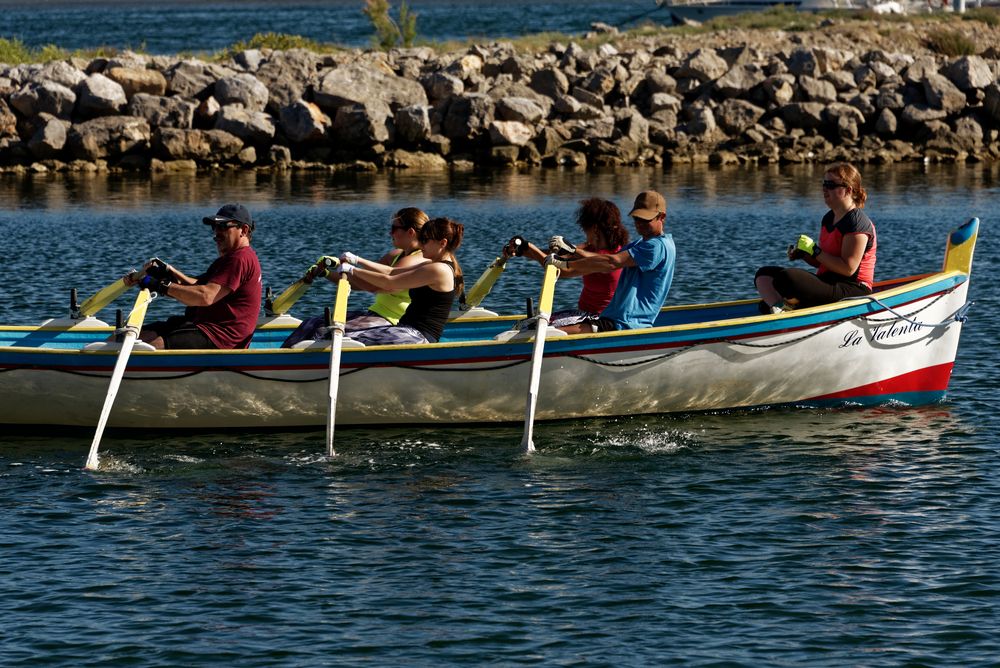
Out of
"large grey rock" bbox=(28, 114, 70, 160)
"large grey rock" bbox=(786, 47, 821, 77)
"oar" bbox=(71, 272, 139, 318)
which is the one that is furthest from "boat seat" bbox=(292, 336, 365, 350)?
"large grey rock" bbox=(786, 47, 821, 77)

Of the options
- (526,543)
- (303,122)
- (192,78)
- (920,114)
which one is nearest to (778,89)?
(920,114)

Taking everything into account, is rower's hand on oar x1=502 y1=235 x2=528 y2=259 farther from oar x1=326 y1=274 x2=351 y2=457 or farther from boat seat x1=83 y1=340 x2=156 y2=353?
boat seat x1=83 y1=340 x2=156 y2=353

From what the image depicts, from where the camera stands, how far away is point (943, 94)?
4141 centimetres

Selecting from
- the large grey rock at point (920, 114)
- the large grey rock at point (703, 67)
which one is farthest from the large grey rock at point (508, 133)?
the large grey rock at point (920, 114)

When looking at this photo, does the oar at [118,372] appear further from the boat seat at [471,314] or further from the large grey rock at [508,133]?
the large grey rock at [508,133]

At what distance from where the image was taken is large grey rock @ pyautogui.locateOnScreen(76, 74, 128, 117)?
1532 inches

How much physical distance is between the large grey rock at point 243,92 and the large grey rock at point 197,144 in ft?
4.01

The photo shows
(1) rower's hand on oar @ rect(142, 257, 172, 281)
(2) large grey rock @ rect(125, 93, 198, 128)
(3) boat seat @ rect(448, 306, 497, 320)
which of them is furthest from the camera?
(2) large grey rock @ rect(125, 93, 198, 128)

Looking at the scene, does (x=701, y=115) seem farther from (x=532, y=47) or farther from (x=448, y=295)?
(x=448, y=295)

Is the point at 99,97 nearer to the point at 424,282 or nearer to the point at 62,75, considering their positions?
the point at 62,75

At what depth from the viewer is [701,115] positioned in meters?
41.8

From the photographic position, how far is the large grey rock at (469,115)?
40031mm

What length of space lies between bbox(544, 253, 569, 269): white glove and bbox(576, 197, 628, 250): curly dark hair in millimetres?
350

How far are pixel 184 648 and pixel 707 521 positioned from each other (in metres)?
4.12
